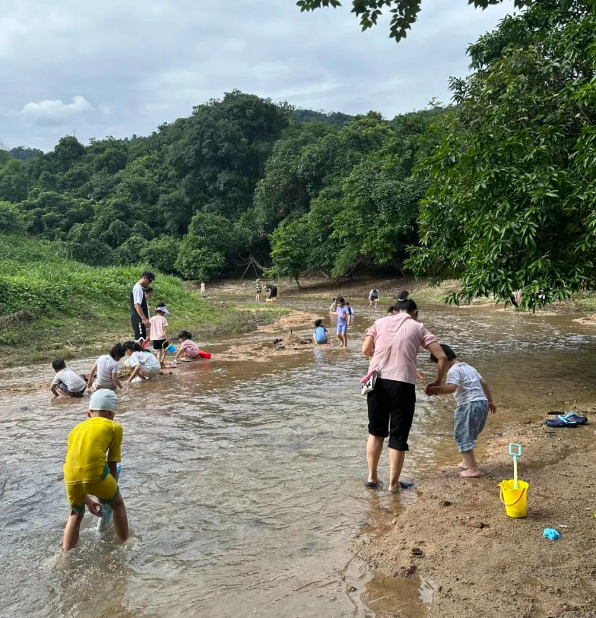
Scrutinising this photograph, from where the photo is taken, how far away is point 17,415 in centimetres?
859

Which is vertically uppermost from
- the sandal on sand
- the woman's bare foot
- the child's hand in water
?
the child's hand in water

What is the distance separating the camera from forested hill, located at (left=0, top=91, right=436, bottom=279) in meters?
36.7

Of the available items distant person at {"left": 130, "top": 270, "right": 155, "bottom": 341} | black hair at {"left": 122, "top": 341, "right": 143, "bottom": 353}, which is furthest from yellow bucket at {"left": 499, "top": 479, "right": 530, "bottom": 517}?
distant person at {"left": 130, "top": 270, "right": 155, "bottom": 341}

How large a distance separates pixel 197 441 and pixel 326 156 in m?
40.3

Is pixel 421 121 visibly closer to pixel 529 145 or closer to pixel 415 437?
pixel 529 145

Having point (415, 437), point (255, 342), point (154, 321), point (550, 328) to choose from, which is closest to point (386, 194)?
point (550, 328)

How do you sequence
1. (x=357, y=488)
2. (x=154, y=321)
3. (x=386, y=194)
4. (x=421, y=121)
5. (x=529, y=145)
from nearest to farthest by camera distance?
(x=357, y=488) → (x=529, y=145) → (x=154, y=321) → (x=386, y=194) → (x=421, y=121)

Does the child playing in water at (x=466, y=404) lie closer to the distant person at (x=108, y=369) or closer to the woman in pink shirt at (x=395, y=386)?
the woman in pink shirt at (x=395, y=386)

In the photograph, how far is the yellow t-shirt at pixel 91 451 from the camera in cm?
430

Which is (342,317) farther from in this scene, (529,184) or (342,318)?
(529,184)

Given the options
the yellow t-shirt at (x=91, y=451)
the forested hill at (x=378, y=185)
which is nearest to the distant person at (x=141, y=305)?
the forested hill at (x=378, y=185)

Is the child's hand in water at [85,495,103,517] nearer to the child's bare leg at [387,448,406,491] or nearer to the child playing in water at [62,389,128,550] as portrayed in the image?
the child playing in water at [62,389,128,550]

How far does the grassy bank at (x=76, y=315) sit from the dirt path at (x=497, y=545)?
37.5ft

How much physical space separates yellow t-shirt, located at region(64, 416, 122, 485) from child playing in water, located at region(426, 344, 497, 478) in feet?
9.91
